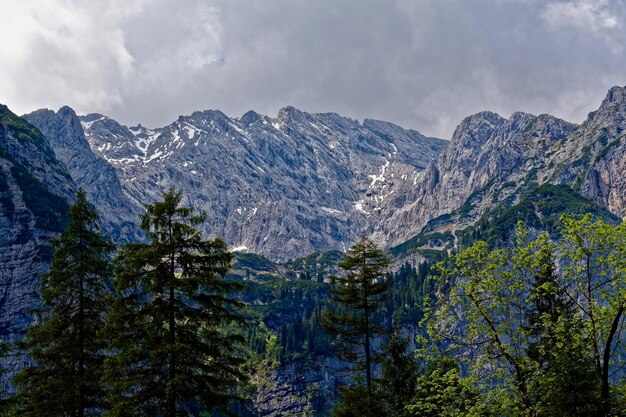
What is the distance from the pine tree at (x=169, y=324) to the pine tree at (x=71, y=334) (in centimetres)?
582

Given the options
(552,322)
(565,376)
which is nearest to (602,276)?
(552,322)

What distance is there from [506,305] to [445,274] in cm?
285

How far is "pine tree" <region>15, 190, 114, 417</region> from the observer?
29.4 m

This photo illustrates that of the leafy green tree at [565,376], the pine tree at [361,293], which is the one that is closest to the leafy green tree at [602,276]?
the leafy green tree at [565,376]

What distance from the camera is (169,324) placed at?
25.8 m

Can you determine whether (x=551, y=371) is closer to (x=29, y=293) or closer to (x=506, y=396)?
(x=506, y=396)

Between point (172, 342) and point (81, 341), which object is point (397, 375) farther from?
point (172, 342)

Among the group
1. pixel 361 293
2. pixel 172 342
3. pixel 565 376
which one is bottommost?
pixel 565 376

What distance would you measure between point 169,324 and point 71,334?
8.97m

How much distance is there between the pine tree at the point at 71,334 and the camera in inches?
1157

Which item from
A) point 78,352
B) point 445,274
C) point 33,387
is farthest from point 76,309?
point 445,274

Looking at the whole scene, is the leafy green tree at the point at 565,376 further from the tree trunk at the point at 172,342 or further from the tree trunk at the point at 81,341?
the tree trunk at the point at 81,341

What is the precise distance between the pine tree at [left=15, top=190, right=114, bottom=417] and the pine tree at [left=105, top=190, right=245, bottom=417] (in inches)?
229

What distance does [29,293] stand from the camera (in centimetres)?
18400
